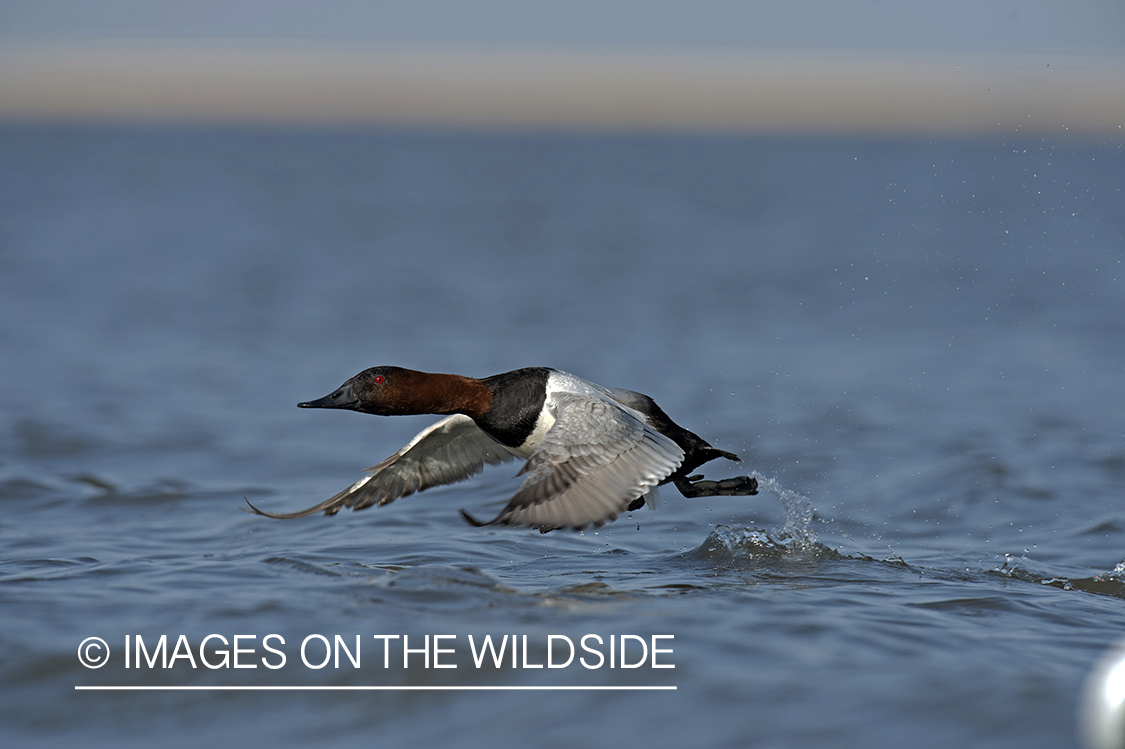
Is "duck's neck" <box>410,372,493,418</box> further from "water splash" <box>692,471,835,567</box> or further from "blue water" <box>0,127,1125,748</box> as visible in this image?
"water splash" <box>692,471,835,567</box>

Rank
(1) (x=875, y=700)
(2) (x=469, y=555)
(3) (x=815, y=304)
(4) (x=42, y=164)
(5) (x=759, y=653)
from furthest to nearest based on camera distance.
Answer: (4) (x=42, y=164) → (3) (x=815, y=304) → (2) (x=469, y=555) → (5) (x=759, y=653) → (1) (x=875, y=700)

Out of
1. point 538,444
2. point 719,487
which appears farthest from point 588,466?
point 719,487

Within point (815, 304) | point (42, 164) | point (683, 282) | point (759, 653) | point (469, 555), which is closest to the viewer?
point (759, 653)

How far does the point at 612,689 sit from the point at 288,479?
4.74 m

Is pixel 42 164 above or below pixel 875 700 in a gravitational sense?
above

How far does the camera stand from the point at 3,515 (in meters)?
7.19

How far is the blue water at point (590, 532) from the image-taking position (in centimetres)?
419

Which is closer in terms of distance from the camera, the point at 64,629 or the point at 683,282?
the point at 64,629

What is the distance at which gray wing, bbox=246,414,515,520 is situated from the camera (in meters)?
6.63

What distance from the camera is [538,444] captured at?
20.6 feet

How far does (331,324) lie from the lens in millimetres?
15062

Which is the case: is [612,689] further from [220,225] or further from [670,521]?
[220,225]

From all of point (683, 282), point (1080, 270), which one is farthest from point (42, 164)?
point (1080, 270)

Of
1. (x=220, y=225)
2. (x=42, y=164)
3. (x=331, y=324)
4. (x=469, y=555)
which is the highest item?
(x=42, y=164)
